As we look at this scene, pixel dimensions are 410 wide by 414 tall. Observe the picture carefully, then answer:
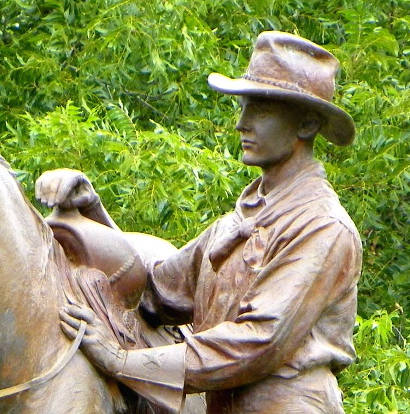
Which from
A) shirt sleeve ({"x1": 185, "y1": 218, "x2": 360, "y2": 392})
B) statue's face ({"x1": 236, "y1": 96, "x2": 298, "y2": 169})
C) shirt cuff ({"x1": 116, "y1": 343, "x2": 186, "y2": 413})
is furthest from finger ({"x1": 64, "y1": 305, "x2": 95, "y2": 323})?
statue's face ({"x1": 236, "y1": 96, "x2": 298, "y2": 169})

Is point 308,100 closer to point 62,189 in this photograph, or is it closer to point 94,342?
point 62,189

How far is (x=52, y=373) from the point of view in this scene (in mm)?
7555

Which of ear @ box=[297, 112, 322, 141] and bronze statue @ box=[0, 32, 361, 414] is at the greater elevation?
ear @ box=[297, 112, 322, 141]

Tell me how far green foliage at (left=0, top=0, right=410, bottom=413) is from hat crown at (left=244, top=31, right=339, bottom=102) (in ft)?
12.4

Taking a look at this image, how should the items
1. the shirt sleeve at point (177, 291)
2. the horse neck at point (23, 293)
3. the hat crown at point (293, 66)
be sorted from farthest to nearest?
1. the shirt sleeve at point (177, 291)
2. the hat crown at point (293, 66)
3. the horse neck at point (23, 293)

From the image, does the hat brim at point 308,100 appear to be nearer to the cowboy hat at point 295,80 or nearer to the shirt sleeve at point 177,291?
the cowboy hat at point 295,80

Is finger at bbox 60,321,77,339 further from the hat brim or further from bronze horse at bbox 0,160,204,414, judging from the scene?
the hat brim

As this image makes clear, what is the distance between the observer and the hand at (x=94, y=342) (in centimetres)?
766

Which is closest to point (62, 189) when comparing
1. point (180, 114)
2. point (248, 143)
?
point (248, 143)

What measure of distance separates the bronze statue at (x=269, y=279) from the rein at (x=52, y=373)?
26 mm

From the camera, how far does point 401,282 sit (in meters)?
13.3

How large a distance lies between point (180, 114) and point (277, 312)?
5.98 meters

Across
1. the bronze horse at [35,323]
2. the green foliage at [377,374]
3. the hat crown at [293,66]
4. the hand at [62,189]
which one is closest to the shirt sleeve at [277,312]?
the bronze horse at [35,323]

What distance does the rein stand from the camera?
24.6 ft
